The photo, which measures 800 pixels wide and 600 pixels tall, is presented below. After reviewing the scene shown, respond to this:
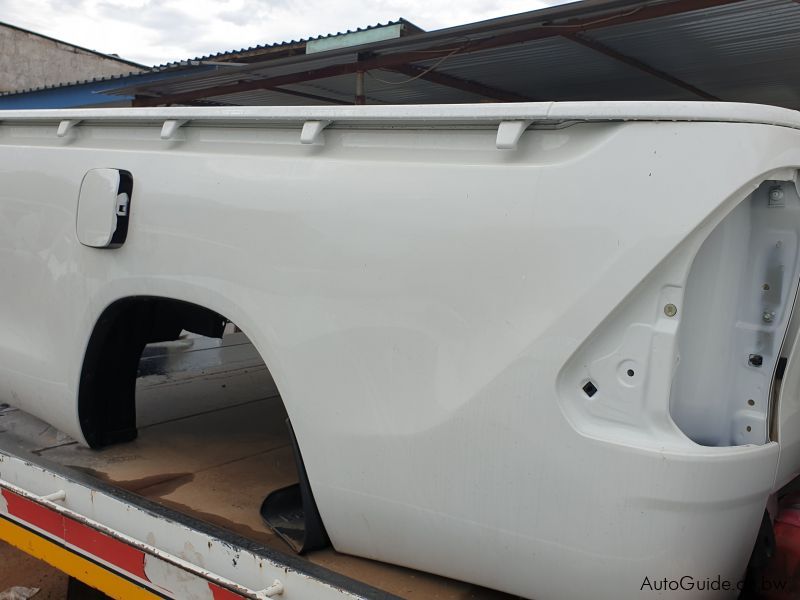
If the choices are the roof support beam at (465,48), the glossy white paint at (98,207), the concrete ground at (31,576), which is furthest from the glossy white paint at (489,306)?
the roof support beam at (465,48)

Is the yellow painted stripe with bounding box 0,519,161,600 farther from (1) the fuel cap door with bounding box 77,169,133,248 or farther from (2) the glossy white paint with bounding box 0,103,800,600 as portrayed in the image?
(1) the fuel cap door with bounding box 77,169,133,248

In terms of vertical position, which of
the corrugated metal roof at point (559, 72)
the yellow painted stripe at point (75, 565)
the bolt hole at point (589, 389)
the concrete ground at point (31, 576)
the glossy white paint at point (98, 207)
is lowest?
the concrete ground at point (31, 576)

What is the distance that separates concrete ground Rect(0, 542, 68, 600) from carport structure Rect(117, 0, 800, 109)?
3.81 m

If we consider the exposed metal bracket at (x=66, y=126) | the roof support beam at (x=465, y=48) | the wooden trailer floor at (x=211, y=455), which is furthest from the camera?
the roof support beam at (x=465, y=48)

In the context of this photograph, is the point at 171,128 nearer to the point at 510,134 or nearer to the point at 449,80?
the point at 510,134

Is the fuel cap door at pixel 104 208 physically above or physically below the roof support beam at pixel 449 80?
below

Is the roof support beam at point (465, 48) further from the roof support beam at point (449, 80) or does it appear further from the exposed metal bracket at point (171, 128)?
the exposed metal bracket at point (171, 128)

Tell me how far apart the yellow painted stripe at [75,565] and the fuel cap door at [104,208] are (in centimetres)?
99

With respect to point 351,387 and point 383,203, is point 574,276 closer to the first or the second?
point 383,203

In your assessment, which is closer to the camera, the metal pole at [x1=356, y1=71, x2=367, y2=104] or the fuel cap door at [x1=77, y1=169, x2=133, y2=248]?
the fuel cap door at [x1=77, y1=169, x2=133, y2=248]

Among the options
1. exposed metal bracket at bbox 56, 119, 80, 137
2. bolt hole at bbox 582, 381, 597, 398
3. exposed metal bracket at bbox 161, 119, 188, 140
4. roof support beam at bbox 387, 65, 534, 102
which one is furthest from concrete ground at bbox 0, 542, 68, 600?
roof support beam at bbox 387, 65, 534, 102

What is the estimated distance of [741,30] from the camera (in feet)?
14.6

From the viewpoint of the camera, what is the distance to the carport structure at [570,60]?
432 centimetres

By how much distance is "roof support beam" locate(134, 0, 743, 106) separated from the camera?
4.17 meters
